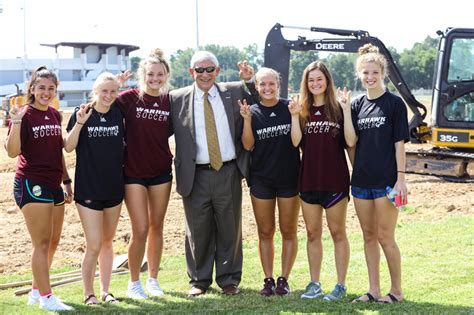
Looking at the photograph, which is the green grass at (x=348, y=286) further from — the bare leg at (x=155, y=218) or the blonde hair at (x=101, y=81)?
the blonde hair at (x=101, y=81)

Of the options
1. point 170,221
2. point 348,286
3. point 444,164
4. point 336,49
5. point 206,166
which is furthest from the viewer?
point 336,49

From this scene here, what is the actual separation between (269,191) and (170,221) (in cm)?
610

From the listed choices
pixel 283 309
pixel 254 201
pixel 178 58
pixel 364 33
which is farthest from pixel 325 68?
pixel 178 58

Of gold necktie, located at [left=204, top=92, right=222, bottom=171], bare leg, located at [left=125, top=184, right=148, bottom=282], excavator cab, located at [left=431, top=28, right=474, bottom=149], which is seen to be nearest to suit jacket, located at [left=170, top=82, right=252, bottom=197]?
gold necktie, located at [left=204, top=92, right=222, bottom=171]

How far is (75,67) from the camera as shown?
10556 cm

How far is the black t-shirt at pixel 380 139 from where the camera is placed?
645 cm

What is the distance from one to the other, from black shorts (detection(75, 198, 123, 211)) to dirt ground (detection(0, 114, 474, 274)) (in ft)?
11.7

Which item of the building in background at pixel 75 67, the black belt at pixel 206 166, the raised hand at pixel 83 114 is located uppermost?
the building in background at pixel 75 67

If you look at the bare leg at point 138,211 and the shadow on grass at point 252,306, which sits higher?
the bare leg at point 138,211

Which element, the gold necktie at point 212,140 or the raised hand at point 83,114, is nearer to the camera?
the raised hand at point 83,114

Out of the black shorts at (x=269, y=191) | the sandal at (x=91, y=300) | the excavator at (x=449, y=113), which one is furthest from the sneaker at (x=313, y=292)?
the excavator at (x=449, y=113)

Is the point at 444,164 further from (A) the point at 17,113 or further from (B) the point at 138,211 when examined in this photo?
(A) the point at 17,113

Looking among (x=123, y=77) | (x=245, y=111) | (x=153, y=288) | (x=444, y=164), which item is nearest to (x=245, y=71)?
(x=245, y=111)

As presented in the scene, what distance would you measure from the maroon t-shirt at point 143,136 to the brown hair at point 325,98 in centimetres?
128
